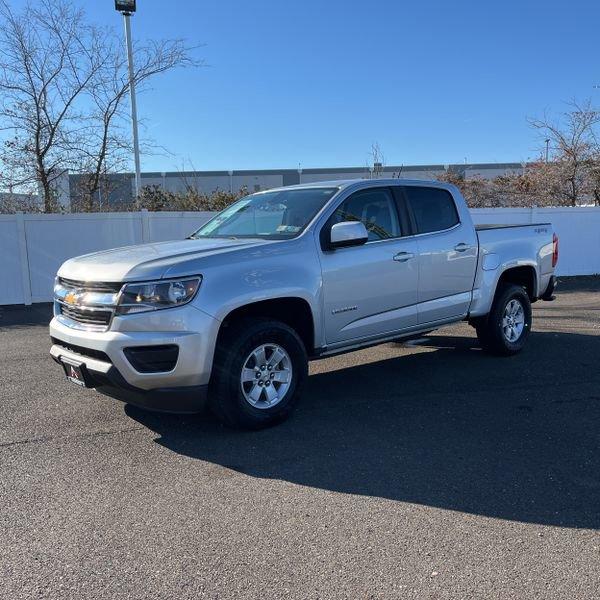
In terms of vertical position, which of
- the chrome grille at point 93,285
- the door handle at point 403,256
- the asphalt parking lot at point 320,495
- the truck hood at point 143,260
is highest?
the truck hood at point 143,260

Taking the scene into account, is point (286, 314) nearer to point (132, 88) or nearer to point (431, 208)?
point (431, 208)

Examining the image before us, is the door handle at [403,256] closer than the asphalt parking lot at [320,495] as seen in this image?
No

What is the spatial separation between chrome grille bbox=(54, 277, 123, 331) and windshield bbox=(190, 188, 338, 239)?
1.51 meters

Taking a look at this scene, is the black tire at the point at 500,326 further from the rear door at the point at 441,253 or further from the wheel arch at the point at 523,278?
the rear door at the point at 441,253

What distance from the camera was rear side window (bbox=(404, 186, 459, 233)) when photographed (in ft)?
19.9

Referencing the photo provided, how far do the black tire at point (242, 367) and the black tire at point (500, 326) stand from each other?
3.01 metres

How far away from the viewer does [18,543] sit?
3.15 metres

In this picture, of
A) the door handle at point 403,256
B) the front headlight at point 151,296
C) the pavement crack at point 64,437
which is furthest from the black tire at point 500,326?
the pavement crack at point 64,437

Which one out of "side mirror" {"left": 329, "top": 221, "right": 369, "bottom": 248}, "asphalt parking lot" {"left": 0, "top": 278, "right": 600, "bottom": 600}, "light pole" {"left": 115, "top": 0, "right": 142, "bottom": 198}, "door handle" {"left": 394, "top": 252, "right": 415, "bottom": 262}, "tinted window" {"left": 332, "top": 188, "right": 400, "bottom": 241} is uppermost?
"light pole" {"left": 115, "top": 0, "right": 142, "bottom": 198}

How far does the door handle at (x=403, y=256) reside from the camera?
18.3ft

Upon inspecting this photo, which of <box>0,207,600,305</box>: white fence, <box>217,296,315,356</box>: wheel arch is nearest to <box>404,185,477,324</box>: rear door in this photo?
<box>217,296,315,356</box>: wheel arch

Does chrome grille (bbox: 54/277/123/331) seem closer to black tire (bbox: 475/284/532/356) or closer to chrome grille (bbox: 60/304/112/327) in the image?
chrome grille (bbox: 60/304/112/327)

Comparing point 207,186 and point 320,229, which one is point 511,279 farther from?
point 207,186

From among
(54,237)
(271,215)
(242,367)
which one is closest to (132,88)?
(54,237)
